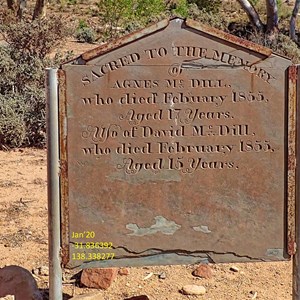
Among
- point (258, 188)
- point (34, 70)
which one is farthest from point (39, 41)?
point (258, 188)

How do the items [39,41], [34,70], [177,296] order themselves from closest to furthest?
[177,296] < [34,70] < [39,41]

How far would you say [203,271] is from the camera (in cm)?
450

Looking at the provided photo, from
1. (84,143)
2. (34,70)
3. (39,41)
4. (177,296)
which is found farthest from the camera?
(39,41)

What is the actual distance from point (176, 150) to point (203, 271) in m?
1.49

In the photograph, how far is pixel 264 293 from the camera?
4.25m

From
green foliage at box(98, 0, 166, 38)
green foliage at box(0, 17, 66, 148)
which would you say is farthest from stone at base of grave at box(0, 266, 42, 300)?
green foliage at box(98, 0, 166, 38)

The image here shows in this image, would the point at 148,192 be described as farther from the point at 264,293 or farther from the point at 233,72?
the point at 264,293

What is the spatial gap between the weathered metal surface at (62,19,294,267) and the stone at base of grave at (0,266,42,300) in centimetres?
59

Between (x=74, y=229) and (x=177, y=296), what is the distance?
1163mm

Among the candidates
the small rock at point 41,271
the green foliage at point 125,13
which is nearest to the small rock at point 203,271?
the small rock at point 41,271

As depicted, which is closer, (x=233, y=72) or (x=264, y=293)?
(x=233, y=72)

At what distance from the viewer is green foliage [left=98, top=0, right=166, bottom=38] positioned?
2370 centimetres

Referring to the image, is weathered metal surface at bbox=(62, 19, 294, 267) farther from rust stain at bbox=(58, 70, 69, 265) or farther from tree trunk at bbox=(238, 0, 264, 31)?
tree trunk at bbox=(238, 0, 264, 31)

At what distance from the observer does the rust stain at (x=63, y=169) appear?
319 cm
